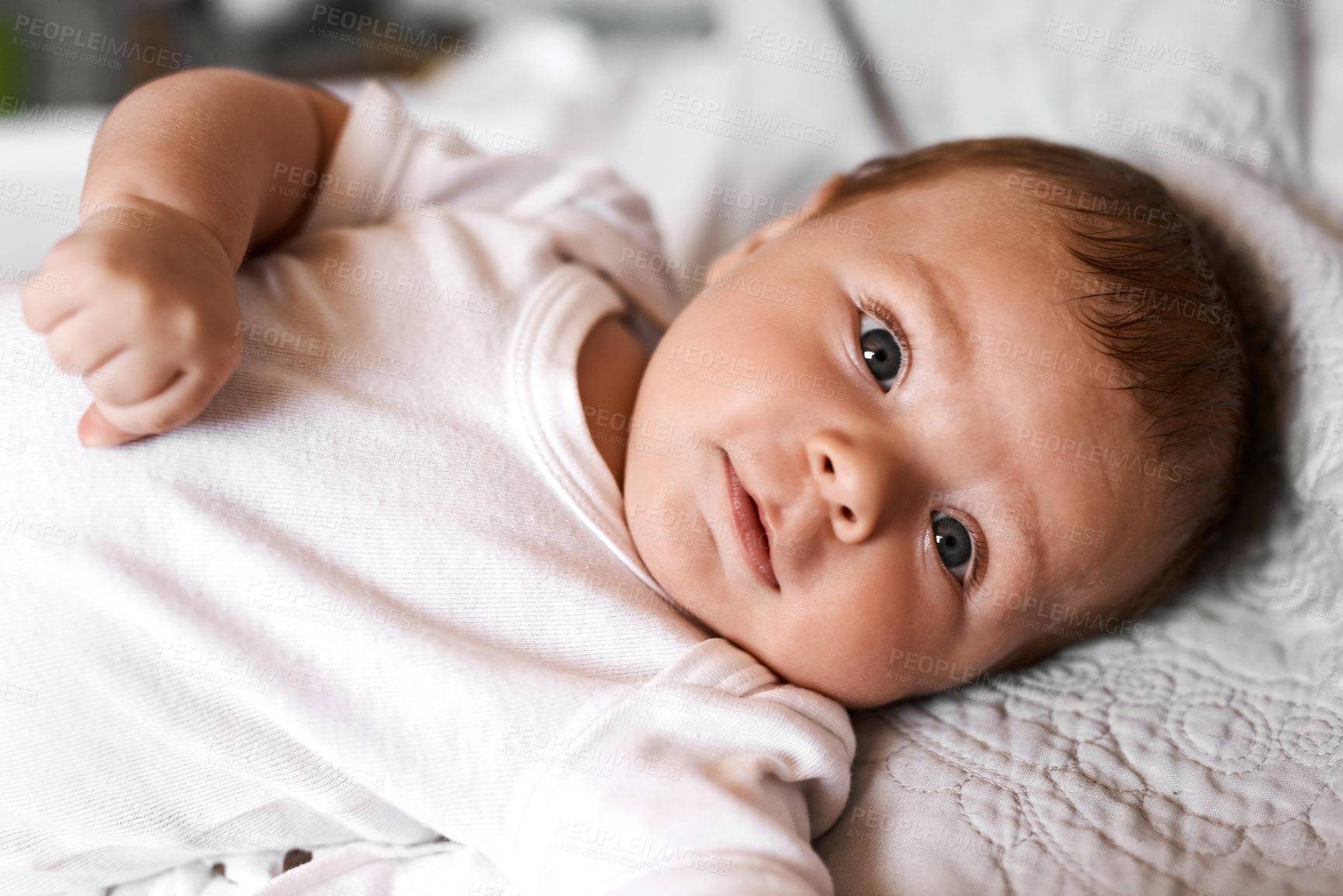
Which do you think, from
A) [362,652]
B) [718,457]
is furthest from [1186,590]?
[362,652]

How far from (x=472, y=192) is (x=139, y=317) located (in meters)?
0.58

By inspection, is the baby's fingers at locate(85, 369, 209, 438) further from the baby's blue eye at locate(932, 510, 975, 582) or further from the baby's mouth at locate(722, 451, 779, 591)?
the baby's blue eye at locate(932, 510, 975, 582)

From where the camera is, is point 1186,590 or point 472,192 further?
point 472,192

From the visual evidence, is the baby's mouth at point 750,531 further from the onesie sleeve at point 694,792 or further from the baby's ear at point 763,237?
the baby's ear at point 763,237

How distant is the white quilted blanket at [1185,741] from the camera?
0.82m

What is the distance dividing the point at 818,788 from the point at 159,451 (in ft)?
2.15

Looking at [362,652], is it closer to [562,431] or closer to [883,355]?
[562,431]

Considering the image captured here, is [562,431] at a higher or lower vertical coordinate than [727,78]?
lower

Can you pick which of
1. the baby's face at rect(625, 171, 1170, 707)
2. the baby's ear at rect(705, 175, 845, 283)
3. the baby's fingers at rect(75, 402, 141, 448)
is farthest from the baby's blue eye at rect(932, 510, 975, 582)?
the baby's fingers at rect(75, 402, 141, 448)

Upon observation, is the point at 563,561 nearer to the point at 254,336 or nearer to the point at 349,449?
the point at 349,449

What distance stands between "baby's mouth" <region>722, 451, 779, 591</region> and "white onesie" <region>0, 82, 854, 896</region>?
8 cm

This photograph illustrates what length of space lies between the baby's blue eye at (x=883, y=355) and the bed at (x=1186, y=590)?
0.35 metres

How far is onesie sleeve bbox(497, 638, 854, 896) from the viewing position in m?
0.78

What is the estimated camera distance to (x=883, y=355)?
3.05 ft
